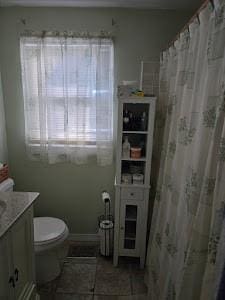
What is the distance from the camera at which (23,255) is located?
129cm

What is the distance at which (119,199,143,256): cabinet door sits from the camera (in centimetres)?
199

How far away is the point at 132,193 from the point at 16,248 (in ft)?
3.44

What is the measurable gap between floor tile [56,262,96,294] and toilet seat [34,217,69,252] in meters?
0.40

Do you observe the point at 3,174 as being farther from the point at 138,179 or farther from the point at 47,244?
the point at 138,179

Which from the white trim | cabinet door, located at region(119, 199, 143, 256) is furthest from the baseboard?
the white trim

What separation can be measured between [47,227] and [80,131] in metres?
0.93

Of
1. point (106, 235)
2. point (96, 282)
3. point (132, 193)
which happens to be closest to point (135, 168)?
point (132, 193)

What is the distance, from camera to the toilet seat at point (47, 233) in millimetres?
1734

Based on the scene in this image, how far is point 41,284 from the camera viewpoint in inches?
74.6

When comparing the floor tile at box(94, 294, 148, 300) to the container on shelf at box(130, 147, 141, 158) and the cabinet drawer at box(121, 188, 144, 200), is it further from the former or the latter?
the container on shelf at box(130, 147, 141, 158)

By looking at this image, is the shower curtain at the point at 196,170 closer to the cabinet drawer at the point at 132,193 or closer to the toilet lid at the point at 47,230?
the cabinet drawer at the point at 132,193

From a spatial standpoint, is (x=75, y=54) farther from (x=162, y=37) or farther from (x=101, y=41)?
(x=162, y=37)

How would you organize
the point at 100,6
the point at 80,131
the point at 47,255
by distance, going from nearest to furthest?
the point at 47,255 → the point at 100,6 → the point at 80,131

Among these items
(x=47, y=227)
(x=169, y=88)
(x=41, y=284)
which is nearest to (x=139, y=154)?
(x=169, y=88)
